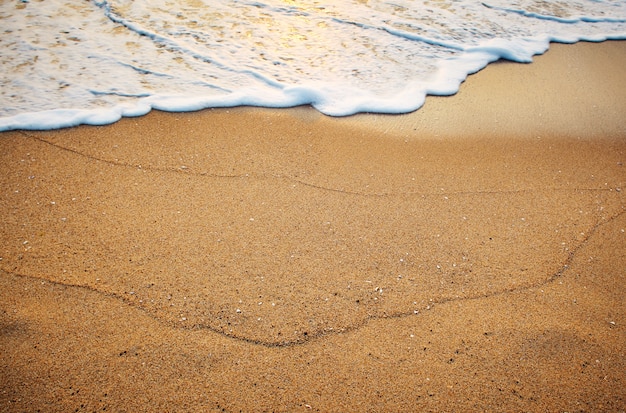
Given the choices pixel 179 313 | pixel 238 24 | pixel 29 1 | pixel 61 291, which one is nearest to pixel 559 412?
pixel 179 313

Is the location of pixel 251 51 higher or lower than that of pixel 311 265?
higher

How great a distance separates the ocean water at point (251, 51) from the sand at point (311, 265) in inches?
13.7

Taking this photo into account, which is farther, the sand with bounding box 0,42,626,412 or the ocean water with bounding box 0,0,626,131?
the ocean water with bounding box 0,0,626,131

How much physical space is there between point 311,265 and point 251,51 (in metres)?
2.78

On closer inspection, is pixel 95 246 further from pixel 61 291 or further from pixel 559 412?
pixel 559 412

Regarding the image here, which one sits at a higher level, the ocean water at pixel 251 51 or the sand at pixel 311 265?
the ocean water at pixel 251 51

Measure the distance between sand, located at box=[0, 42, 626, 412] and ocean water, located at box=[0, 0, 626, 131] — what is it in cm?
35

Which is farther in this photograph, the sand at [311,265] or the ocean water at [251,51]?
the ocean water at [251,51]

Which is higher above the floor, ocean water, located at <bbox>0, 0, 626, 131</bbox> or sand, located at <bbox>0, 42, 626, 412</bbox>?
ocean water, located at <bbox>0, 0, 626, 131</bbox>

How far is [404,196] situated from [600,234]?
121 centimetres

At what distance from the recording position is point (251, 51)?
13.6 feet

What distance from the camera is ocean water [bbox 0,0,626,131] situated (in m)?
3.41

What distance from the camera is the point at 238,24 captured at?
453 cm

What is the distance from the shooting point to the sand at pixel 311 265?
68.7 inches
